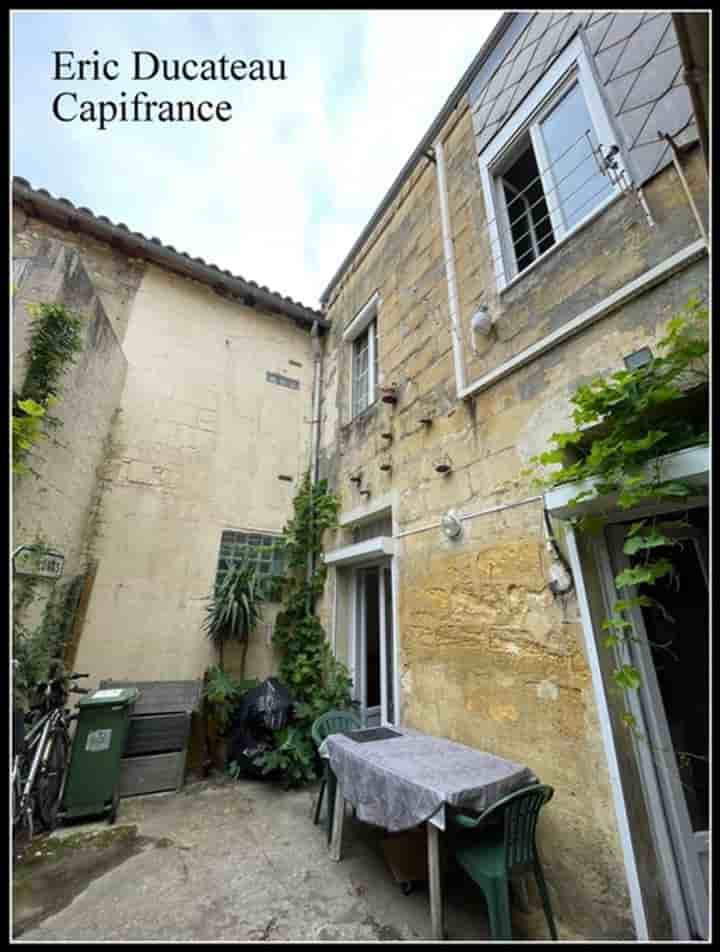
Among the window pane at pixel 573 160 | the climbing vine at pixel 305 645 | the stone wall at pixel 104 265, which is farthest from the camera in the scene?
the stone wall at pixel 104 265

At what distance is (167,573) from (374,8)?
18.3 ft

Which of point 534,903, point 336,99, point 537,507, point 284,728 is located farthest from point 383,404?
point 534,903

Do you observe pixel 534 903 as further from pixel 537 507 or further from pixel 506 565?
Result: pixel 537 507

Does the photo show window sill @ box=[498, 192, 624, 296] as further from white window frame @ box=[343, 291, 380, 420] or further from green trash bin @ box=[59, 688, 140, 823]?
green trash bin @ box=[59, 688, 140, 823]

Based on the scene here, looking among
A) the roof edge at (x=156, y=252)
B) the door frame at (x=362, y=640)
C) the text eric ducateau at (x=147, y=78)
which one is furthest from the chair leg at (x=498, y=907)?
the roof edge at (x=156, y=252)

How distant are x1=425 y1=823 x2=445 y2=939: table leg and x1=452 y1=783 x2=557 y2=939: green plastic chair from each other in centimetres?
Result: 14

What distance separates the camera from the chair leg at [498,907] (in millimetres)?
1968

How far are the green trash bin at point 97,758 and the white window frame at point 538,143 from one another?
17.5ft

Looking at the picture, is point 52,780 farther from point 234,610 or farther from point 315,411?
point 315,411

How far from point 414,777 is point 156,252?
742cm

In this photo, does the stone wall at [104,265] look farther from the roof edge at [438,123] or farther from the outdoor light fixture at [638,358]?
the outdoor light fixture at [638,358]

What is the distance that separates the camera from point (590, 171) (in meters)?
3.08

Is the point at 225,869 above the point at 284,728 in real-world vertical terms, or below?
below

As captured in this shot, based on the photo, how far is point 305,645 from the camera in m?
5.34
